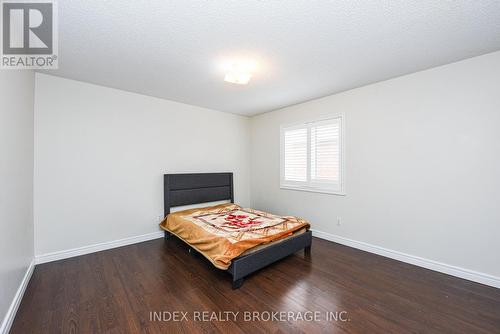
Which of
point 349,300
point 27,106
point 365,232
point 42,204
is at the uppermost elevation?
point 27,106

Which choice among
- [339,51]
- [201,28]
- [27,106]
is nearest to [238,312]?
[201,28]

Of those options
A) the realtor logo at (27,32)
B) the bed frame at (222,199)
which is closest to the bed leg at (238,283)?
the bed frame at (222,199)

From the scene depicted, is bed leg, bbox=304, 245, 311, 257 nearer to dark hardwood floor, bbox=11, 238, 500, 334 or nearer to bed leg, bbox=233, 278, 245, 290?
dark hardwood floor, bbox=11, 238, 500, 334

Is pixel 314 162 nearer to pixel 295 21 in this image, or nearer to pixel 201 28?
pixel 295 21

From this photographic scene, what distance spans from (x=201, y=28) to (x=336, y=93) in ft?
8.30

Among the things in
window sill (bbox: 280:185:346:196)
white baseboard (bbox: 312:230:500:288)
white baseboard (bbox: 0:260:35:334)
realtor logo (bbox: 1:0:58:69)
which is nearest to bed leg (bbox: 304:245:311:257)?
white baseboard (bbox: 312:230:500:288)

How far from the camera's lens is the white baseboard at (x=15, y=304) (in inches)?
61.3

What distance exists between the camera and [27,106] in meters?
2.33

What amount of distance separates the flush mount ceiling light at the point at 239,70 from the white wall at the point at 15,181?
76.7 inches

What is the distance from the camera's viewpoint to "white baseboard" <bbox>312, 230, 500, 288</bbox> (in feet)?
7.36

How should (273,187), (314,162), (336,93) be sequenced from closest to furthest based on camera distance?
(336,93) → (314,162) → (273,187)

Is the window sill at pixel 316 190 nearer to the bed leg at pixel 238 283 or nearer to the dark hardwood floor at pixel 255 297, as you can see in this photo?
the dark hardwood floor at pixel 255 297

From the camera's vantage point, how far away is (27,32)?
1.88m

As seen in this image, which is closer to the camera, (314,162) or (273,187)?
(314,162)
